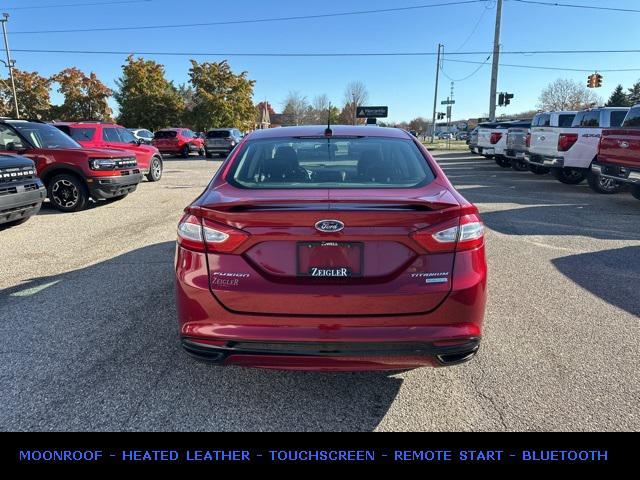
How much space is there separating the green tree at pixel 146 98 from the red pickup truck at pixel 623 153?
42.7m

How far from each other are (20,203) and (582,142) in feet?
40.9

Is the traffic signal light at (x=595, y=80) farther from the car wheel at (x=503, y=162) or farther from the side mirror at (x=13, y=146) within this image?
the side mirror at (x=13, y=146)

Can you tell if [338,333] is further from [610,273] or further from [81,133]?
[81,133]

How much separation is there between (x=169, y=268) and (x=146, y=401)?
2640 mm

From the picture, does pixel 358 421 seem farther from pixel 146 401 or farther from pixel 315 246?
pixel 146 401

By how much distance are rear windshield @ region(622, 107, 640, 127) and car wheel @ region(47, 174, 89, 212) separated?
11394 millimetres

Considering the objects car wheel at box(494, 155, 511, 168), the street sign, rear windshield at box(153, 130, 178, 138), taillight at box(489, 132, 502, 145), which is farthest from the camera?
the street sign

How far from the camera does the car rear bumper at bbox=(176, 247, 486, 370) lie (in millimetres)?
2287

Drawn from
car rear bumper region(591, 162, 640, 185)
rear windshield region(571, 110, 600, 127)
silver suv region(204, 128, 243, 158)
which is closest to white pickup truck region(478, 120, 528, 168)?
rear windshield region(571, 110, 600, 127)

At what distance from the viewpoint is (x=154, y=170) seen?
46.0 ft

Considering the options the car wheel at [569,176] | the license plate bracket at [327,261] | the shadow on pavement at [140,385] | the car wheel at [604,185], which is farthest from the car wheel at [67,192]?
the car wheel at [569,176]

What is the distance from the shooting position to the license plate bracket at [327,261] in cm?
229

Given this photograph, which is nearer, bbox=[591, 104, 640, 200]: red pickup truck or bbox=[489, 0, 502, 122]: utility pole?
bbox=[591, 104, 640, 200]: red pickup truck

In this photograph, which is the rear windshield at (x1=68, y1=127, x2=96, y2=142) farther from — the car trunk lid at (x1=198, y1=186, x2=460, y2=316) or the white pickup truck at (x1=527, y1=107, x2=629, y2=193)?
the white pickup truck at (x1=527, y1=107, x2=629, y2=193)
